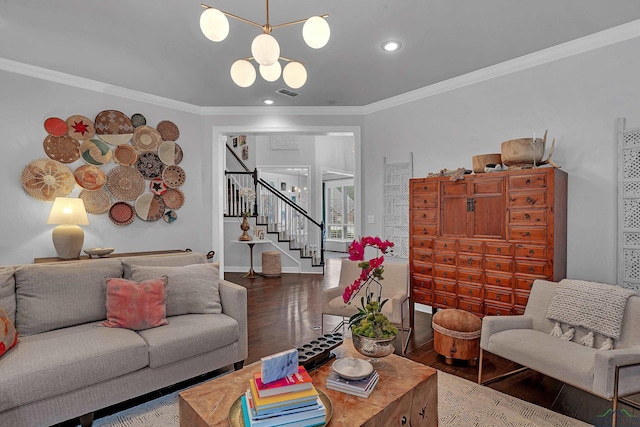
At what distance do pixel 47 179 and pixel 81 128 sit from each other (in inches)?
27.3

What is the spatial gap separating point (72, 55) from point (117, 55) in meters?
0.44

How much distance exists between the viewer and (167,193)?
455cm

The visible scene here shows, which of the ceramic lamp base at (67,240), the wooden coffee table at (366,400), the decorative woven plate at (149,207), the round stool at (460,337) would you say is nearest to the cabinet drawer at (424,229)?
the round stool at (460,337)

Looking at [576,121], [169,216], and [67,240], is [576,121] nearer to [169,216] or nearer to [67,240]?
[169,216]

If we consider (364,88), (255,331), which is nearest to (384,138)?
(364,88)

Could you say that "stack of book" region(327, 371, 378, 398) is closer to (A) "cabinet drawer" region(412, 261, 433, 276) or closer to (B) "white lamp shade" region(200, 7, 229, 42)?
(B) "white lamp shade" region(200, 7, 229, 42)

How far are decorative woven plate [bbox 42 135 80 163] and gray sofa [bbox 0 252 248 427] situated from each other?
1872 mm

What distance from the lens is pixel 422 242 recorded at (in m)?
3.74

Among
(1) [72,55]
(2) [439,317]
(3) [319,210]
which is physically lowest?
(2) [439,317]

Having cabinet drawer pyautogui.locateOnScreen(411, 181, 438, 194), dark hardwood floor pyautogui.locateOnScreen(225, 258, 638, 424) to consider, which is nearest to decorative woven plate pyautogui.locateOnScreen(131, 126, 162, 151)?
dark hardwood floor pyautogui.locateOnScreen(225, 258, 638, 424)

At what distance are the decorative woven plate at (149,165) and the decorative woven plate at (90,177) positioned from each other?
0.45 metres

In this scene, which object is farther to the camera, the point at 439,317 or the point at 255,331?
the point at 255,331

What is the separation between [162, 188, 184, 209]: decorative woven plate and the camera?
4.55 m

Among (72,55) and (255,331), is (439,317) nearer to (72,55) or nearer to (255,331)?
(255,331)
